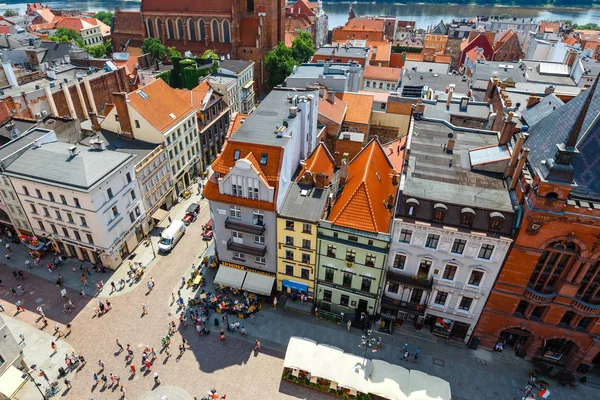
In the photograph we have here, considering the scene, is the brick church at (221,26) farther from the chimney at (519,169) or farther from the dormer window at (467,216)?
the dormer window at (467,216)

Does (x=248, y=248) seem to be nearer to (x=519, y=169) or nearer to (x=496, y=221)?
(x=496, y=221)

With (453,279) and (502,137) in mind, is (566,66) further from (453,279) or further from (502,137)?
(453,279)

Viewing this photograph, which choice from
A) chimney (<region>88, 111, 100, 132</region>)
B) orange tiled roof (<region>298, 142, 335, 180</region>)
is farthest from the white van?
orange tiled roof (<region>298, 142, 335, 180</region>)

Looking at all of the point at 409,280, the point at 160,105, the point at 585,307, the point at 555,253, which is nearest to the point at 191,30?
the point at 160,105

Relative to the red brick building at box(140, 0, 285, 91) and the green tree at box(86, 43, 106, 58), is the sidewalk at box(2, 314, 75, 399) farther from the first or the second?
the green tree at box(86, 43, 106, 58)

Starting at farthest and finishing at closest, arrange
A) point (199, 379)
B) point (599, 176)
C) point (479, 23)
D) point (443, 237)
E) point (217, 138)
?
point (479, 23) < point (217, 138) < point (199, 379) < point (443, 237) < point (599, 176)

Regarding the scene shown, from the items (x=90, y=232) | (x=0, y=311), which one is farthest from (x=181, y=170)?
(x=0, y=311)
